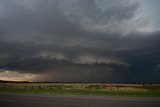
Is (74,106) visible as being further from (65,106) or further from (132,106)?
(132,106)

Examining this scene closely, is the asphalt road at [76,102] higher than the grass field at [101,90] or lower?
lower

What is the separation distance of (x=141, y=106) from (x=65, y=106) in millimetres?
5847

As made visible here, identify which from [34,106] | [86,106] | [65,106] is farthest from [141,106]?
[34,106]

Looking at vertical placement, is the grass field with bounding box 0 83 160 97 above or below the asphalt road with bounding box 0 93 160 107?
above

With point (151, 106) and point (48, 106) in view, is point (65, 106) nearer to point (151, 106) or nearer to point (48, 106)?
point (48, 106)

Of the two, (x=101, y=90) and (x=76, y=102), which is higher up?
(x=101, y=90)

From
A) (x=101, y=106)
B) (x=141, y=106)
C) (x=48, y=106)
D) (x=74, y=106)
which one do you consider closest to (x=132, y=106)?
(x=141, y=106)

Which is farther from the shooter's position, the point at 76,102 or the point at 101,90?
the point at 101,90

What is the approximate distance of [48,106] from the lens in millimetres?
20766

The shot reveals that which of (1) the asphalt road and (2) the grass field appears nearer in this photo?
(1) the asphalt road

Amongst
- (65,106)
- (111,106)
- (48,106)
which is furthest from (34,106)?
(111,106)

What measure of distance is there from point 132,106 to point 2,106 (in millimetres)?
10061

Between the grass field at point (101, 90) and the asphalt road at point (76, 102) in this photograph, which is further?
the grass field at point (101, 90)

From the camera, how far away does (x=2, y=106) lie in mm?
21531
